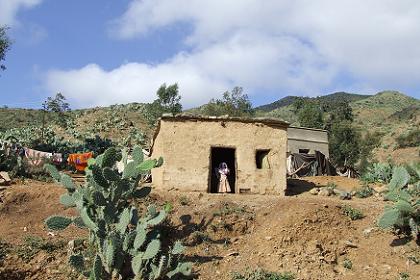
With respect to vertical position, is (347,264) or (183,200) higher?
(183,200)

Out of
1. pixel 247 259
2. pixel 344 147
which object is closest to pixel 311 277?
pixel 247 259

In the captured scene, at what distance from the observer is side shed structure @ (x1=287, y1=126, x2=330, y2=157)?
24125 millimetres

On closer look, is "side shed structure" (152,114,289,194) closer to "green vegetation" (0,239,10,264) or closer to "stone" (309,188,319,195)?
"stone" (309,188,319,195)

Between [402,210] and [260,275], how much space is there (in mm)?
3228

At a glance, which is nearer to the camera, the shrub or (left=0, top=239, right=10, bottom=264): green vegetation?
(left=0, top=239, right=10, bottom=264): green vegetation

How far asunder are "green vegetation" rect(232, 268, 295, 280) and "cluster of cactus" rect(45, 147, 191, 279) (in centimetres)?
110

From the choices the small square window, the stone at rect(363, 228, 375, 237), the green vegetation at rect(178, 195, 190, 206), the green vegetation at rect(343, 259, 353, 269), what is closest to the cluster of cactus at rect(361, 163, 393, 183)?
the small square window

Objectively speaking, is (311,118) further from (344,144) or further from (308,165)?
(308,165)

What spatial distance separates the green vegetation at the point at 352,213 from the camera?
11.9m

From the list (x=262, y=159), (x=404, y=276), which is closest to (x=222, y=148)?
(x=262, y=159)

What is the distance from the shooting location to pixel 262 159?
49.4 feet

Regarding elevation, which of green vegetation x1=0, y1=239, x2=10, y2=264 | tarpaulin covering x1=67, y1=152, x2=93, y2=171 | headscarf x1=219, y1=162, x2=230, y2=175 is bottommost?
green vegetation x1=0, y1=239, x2=10, y2=264

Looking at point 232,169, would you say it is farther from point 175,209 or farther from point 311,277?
point 311,277

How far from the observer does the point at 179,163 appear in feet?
46.6
